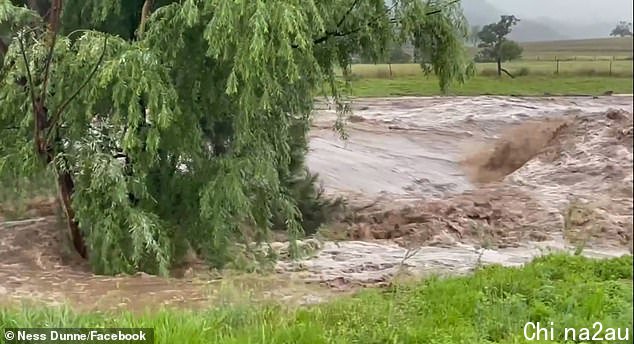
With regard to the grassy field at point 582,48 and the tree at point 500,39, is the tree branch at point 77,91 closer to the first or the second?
the tree at point 500,39

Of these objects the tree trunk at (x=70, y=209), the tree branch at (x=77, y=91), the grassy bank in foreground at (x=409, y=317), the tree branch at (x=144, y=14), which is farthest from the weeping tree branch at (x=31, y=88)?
the grassy bank in foreground at (x=409, y=317)

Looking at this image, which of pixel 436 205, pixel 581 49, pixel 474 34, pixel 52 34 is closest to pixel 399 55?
pixel 474 34

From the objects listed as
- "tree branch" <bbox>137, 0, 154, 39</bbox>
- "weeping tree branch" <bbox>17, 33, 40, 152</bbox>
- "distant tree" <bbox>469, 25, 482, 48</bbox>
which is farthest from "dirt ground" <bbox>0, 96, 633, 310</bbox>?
"tree branch" <bbox>137, 0, 154, 39</bbox>

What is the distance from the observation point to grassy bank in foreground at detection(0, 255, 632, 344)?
4363mm

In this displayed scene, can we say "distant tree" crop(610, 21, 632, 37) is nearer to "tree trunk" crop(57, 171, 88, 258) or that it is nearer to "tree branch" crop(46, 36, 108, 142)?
"tree branch" crop(46, 36, 108, 142)

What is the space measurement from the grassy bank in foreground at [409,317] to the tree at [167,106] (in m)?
2.22

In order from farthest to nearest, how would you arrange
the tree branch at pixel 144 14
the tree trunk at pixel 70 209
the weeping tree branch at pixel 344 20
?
the weeping tree branch at pixel 344 20 → the tree trunk at pixel 70 209 → the tree branch at pixel 144 14

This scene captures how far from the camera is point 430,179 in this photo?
16.3m

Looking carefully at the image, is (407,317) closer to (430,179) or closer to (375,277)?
(375,277)

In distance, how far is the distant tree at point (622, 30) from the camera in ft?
10.4

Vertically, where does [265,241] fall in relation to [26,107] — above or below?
below

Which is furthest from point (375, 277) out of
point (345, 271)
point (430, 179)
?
point (430, 179)

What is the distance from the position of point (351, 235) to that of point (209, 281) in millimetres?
4504

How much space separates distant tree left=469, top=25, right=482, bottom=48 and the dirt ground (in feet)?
5.25
